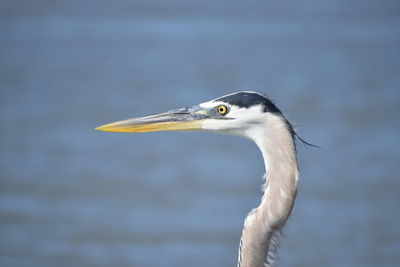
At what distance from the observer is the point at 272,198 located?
12.5 feet

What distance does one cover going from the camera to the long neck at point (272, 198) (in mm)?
3805

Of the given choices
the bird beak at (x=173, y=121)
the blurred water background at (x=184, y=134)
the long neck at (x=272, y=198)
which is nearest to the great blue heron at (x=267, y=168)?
the long neck at (x=272, y=198)

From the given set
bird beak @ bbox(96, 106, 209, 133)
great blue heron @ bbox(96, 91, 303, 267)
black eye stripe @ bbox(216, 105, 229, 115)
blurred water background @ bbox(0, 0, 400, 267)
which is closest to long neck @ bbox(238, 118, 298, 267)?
great blue heron @ bbox(96, 91, 303, 267)

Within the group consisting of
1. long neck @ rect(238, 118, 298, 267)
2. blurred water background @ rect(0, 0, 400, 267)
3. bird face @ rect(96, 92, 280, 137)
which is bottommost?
blurred water background @ rect(0, 0, 400, 267)

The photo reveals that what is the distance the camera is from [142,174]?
26.3 ft

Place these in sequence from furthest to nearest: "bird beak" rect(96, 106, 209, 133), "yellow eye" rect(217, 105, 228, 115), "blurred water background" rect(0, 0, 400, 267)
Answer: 1. "blurred water background" rect(0, 0, 400, 267)
2. "bird beak" rect(96, 106, 209, 133)
3. "yellow eye" rect(217, 105, 228, 115)

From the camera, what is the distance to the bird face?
3.90 metres

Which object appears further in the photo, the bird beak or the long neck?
the bird beak

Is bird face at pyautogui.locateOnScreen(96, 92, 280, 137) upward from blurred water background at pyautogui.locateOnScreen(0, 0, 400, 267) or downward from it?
upward

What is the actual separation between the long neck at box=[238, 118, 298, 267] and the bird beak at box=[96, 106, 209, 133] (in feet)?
1.32

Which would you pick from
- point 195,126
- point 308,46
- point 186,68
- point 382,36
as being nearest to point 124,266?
point 195,126

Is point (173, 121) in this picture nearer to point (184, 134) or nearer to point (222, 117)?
point (222, 117)

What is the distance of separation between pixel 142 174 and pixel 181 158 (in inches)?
16.1

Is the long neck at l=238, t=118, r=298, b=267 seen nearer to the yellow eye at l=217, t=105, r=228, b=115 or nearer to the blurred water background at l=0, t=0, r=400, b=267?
the yellow eye at l=217, t=105, r=228, b=115
